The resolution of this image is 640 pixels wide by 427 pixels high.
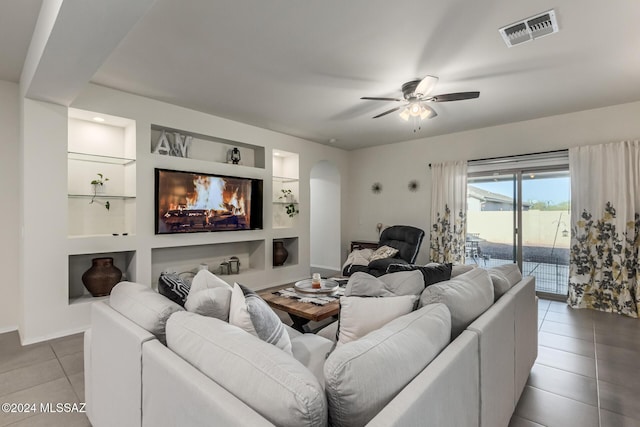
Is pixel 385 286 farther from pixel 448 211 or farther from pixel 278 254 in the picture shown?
pixel 448 211

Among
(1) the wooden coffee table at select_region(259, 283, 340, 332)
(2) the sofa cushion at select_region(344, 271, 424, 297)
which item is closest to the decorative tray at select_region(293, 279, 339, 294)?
(1) the wooden coffee table at select_region(259, 283, 340, 332)

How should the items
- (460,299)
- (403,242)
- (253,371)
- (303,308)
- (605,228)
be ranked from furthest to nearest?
(403,242) < (605,228) < (303,308) < (460,299) < (253,371)

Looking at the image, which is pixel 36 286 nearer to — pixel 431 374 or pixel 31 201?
pixel 31 201

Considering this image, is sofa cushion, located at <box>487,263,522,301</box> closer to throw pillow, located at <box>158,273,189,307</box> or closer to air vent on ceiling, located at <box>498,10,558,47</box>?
air vent on ceiling, located at <box>498,10,558,47</box>

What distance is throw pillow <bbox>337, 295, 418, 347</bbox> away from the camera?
144 centimetres

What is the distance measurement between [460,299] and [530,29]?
2.13 m

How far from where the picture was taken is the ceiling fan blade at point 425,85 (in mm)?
2809

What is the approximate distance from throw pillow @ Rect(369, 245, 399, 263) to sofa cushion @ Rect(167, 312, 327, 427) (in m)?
3.78

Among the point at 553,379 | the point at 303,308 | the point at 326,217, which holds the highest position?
the point at 326,217

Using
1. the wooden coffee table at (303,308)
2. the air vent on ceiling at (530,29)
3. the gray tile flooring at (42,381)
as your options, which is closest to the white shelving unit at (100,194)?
the gray tile flooring at (42,381)

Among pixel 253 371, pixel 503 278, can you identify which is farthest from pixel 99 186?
pixel 503 278

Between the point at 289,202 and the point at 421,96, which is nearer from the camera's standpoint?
the point at 421,96

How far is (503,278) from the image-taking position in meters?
2.10

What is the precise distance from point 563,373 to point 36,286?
4.63 metres
